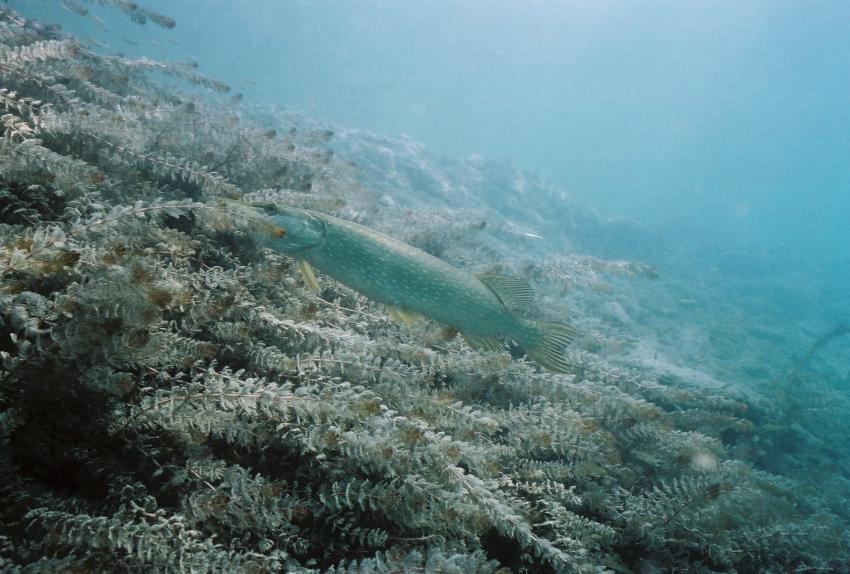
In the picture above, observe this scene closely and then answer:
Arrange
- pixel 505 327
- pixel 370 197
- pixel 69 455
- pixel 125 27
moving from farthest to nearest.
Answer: pixel 125 27 → pixel 370 197 → pixel 505 327 → pixel 69 455

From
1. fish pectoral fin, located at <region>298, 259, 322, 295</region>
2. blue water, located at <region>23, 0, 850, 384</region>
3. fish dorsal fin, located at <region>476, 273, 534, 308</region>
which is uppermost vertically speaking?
blue water, located at <region>23, 0, 850, 384</region>

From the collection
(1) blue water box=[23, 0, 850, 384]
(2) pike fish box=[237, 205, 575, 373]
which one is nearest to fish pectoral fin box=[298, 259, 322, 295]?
(2) pike fish box=[237, 205, 575, 373]

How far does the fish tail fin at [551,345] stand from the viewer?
3055mm

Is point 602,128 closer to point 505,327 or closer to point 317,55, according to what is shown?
point 317,55

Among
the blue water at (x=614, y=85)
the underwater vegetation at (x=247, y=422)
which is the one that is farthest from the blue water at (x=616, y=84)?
the underwater vegetation at (x=247, y=422)

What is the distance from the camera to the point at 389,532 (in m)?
1.93

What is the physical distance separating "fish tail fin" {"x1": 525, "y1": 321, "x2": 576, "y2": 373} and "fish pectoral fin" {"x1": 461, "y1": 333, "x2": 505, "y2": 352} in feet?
0.88

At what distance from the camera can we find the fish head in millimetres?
2592

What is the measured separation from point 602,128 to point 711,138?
42.3 m

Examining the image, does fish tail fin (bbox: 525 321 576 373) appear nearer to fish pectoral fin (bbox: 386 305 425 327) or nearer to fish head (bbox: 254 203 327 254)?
fish pectoral fin (bbox: 386 305 425 327)

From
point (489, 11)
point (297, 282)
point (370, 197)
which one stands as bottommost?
point (297, 282)

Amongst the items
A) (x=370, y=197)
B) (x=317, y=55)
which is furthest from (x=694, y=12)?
(x=370, y=197)

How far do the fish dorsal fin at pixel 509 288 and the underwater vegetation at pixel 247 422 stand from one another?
424 mm

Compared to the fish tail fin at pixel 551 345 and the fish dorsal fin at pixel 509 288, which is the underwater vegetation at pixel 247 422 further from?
the fish dorsal fin at pixel 509 288
